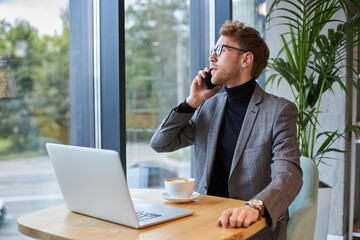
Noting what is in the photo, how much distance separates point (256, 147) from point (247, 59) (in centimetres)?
43

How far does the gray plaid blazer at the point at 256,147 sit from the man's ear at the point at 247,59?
0.40 feet

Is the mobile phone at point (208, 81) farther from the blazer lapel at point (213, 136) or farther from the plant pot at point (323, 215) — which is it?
the plant pot at point (323, 215)

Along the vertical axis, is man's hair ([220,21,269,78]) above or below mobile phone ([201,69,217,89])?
above

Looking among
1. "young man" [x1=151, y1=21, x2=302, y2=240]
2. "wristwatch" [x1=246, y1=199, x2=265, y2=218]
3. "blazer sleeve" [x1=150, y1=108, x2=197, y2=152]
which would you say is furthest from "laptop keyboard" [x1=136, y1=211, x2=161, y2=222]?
"blazer sleeve" [x1=150, y1=108, x2=197, y2=152]

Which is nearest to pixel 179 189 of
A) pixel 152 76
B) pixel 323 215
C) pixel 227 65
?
pixel 227 65

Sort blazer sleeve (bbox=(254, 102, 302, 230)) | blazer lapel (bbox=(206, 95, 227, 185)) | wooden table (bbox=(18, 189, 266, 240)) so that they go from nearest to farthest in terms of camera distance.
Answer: wooden table (bbox=(18, 189, 266, 240)) → blazer sleeve (bbox=(254, 102, 302, 230)) → blazer lapel (bbox=(206, 95, 227, 185))

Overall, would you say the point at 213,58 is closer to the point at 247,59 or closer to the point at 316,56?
the point at 247,59

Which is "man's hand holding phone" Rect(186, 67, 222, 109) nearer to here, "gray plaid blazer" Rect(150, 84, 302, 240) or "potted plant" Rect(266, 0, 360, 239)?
"gray plaid blazer" Rect(150, 84, 302, 240)

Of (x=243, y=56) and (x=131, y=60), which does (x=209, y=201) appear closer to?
(x=243, y=56)

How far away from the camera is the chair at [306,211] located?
1.61m

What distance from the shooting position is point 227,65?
1937 millimetres

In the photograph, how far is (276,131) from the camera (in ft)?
5.65

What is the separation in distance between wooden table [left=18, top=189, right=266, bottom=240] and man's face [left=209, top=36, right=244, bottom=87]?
0.66 meters

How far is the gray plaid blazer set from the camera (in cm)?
153
